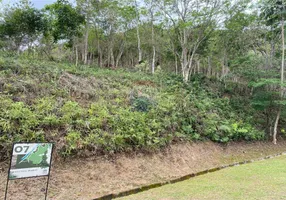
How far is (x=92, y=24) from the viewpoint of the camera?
1731cm

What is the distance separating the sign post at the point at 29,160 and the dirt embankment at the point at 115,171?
1.01 m

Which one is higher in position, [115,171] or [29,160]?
[29,160]

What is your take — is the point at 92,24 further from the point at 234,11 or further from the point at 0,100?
the point at 0,100

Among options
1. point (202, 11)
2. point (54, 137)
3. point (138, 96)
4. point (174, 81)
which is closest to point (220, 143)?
point (138, 96)

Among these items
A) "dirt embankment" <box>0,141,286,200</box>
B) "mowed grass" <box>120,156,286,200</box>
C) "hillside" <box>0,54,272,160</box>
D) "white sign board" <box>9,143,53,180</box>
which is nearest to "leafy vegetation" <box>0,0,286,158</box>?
"hillside" <box>0,54,272,160</box>

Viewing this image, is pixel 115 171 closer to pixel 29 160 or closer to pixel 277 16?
pixel 29 160

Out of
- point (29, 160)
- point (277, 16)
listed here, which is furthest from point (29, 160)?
point (277, 16)

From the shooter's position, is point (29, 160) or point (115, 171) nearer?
Result: point (29, 160)

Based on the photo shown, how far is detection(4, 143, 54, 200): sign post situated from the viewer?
11.2 feet

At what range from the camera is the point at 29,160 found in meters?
3.57

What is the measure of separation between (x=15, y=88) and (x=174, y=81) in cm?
927

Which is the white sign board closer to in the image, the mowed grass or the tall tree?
the mowed grass

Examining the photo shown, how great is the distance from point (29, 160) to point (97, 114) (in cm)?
351

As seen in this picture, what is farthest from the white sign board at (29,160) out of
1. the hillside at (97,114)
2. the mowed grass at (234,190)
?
the mowed grass at (234,190)
